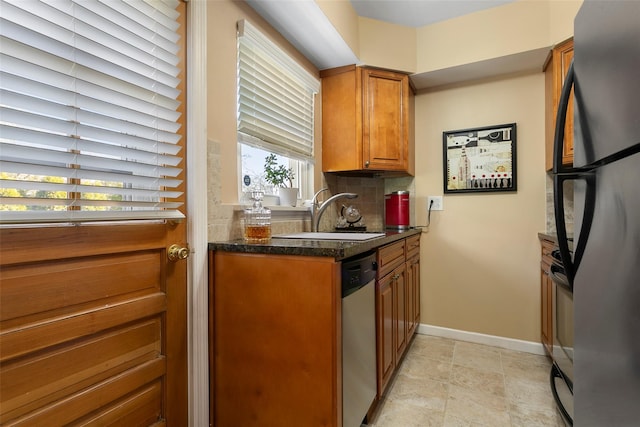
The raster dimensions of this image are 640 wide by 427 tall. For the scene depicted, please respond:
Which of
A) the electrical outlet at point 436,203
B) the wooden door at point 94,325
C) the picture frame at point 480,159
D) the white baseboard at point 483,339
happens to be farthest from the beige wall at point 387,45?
the white baseboard at point 483,339

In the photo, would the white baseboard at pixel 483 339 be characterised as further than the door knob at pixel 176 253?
Yes

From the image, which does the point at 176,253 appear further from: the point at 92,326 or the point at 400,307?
the point at 400,307

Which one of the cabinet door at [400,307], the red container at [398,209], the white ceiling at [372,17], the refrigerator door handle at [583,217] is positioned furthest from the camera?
the red container at [398,209]

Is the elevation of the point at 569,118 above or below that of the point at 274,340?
above

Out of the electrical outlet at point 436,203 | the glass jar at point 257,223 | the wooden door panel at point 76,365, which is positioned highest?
the electrical outlet at point 436,203

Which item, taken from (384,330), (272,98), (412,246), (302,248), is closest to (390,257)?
(384,330)

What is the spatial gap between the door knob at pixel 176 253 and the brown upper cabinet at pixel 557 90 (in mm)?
2231

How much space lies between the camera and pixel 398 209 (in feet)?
9.04

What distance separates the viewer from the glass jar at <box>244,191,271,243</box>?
1.55 m

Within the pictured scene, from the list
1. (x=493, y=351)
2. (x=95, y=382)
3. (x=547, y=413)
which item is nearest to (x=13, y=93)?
(x=95, y=382)

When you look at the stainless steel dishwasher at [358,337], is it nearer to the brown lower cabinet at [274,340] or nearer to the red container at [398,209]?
the brown lower cabinet at [274,340]

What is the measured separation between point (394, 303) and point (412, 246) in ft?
2.36

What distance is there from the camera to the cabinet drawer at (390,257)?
172 cm

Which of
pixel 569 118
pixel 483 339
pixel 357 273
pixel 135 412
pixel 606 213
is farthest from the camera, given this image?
pixel 483 339
